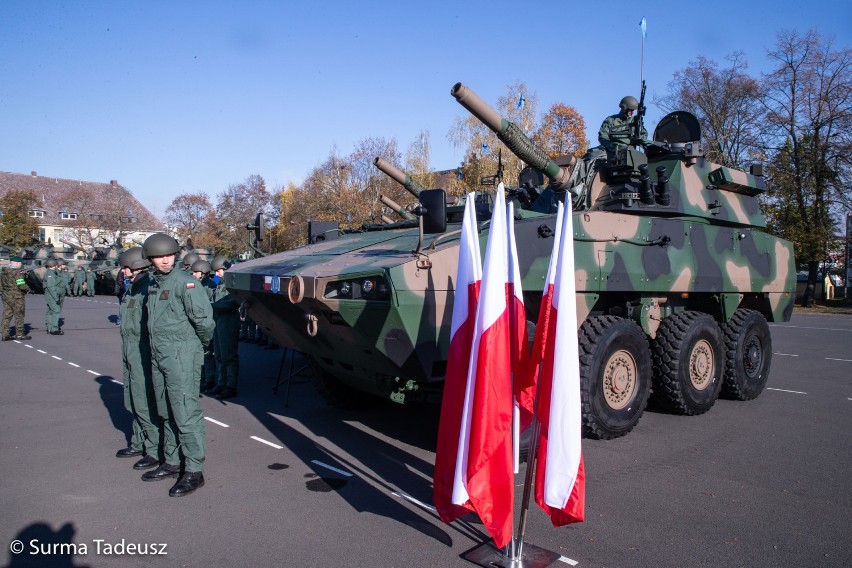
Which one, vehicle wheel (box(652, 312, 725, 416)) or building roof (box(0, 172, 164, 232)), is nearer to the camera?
vehicle wheel (box(652, 312, 725, 416))

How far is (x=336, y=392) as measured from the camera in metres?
7.17

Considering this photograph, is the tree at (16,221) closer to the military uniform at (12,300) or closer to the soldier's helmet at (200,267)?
the military uniform at (12,300)

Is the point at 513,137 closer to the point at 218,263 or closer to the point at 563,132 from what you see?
the point at 218,263

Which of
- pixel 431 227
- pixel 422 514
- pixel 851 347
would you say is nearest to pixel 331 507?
pixel 422 514

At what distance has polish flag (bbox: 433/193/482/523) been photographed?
3662mm

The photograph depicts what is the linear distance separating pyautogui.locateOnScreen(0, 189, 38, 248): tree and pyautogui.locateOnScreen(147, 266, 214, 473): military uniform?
144 ft

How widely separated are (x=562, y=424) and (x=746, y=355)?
5383mm

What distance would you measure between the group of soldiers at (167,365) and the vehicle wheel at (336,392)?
1.95 metres

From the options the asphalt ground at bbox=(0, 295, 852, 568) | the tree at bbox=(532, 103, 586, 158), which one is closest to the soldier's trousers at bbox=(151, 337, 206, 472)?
the asphalt ground at bbox=(0, 295, 852, 568)

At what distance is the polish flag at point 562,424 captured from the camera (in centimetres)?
334

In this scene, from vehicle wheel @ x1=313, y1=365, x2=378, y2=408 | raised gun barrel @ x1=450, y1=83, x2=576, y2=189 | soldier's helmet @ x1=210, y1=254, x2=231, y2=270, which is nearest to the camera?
raised gun barrel @ x1=450, y1=83, x2=576, y2=189

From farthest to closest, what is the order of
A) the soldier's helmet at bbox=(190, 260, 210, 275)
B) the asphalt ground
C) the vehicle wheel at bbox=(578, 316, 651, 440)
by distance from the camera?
the soldier's helmet at bbox=(190, 260, 210, 275)
the vehicle wheel at bbox=(578, 316, 651, 440)
the asphalt ground

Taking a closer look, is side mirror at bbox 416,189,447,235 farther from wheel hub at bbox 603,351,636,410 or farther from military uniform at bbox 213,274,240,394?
military uniform at bbox 213,274,240,394

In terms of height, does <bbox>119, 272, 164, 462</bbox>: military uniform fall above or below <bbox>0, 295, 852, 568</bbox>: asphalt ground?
above
